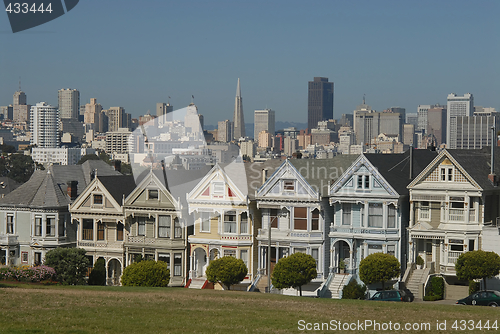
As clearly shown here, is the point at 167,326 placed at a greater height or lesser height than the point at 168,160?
lesser

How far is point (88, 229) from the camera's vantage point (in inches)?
2205

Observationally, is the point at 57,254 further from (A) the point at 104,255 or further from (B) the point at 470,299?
(B) the point at 470,299

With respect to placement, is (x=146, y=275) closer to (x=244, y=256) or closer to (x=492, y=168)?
(x=244, y=256)

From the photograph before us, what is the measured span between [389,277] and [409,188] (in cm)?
549

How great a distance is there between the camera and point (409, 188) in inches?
1841

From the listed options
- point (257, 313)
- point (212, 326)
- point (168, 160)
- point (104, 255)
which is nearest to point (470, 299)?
point (257, 313)

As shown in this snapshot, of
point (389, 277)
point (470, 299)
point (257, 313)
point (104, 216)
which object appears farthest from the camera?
point (104, 216)

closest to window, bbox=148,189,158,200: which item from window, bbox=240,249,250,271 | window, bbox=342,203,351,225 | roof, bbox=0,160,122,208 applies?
window, bbox=240,249,250,271

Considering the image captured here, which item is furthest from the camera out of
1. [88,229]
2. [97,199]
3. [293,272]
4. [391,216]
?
[88,229]

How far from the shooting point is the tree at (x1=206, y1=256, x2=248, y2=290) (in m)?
47.8

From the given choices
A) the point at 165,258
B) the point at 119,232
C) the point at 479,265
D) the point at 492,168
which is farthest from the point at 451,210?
the point at 119,232

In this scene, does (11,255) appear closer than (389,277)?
No

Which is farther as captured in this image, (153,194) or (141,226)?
(141,226)

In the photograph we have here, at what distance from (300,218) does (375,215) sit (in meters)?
4.87
